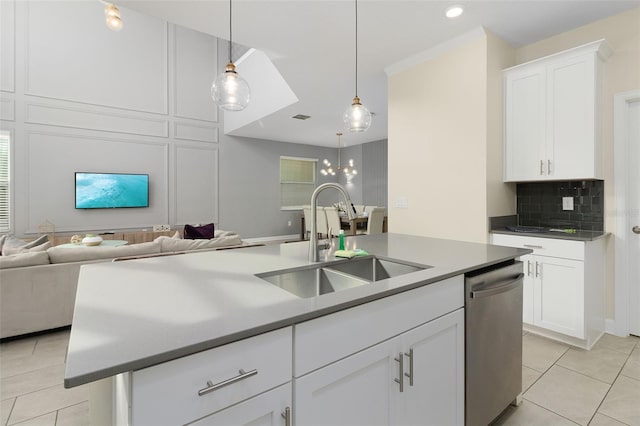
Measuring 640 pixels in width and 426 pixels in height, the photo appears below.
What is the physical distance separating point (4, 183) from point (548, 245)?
7449 mm

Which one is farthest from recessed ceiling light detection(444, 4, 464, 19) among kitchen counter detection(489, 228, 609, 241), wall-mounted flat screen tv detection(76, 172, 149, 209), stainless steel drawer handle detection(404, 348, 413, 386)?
wall-mounted flat screen tv detection(76, 172, 149, 209)

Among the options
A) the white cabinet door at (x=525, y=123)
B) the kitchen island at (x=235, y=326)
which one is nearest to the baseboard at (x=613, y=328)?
the white cabinet door at (x=525, y=123)

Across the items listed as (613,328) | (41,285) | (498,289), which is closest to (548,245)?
(613,328)

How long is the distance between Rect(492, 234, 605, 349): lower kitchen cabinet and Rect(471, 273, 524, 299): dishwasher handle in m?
1.20

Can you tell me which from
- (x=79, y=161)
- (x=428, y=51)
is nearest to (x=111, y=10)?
(x=79, y=161)

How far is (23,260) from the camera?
2.69 meters

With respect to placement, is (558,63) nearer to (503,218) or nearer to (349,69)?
(503,218)

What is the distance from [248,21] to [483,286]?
280cm

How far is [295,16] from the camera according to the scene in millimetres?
2664

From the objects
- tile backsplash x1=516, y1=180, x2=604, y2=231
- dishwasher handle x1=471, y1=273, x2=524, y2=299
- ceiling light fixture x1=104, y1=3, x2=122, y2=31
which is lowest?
dishwasher handle x1=471, y1=273, x2=524, y2=299

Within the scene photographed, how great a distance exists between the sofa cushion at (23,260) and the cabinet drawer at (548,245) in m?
4.06

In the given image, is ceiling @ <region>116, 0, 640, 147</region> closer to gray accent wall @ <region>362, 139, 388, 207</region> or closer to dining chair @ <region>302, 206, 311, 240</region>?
dining chair @ <region>302, 206, 311, 240</region>

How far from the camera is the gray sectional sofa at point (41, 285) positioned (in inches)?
103

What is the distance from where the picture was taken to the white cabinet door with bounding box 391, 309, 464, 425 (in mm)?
1155
